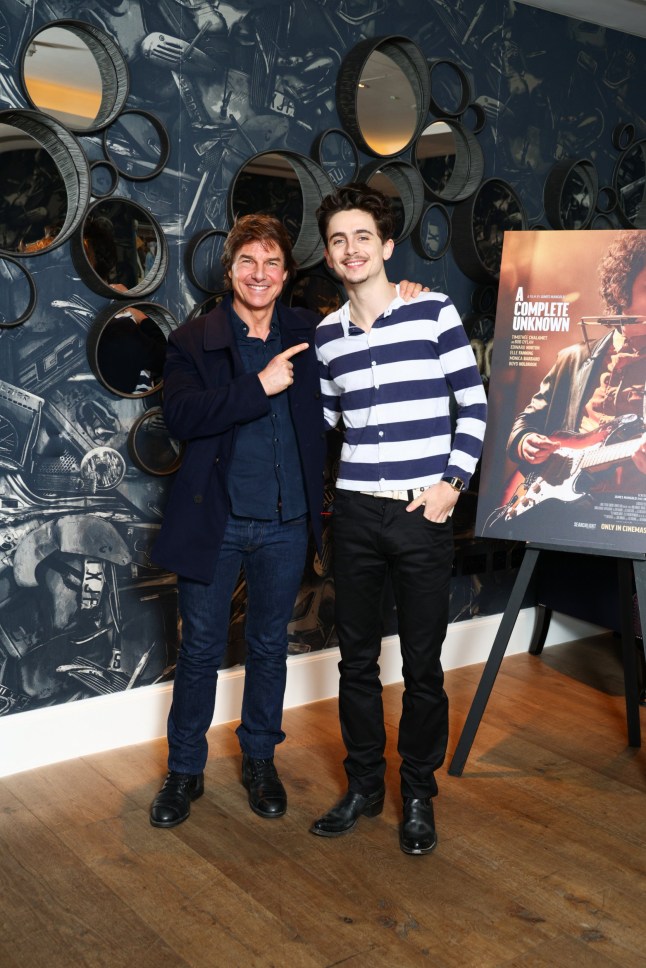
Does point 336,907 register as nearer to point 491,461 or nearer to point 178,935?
point 178,935

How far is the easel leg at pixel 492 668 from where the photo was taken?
2.79 meters

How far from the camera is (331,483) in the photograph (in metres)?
3.29

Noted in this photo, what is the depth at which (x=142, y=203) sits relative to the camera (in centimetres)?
273

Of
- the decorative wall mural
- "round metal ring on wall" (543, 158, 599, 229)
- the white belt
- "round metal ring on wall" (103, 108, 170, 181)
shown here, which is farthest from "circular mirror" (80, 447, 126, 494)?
"round metal ring on wall" (543, 158, 599, 229)

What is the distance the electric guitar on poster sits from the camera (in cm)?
268

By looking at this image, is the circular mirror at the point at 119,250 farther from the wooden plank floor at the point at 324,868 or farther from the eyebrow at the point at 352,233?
the wooden plank floor at the point at 324,868

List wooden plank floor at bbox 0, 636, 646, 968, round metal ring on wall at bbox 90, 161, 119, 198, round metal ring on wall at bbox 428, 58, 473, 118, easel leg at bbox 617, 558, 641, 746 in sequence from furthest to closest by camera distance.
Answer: round metal ring on wall at bbox 428, 58, 473, 118 → easel leg at bbox 617, 558, 641, 746 → round metal ring on wall at bbox 90, 161, 119, 198 → wooden plank floor at bbox 0, 636, 646, 968

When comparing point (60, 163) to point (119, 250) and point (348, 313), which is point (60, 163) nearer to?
point (119, 250)

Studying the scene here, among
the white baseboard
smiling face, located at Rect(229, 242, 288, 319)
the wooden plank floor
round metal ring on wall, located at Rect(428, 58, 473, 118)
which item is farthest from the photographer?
round metal ring on wall, located at Rect(428, 58, 473, 118)

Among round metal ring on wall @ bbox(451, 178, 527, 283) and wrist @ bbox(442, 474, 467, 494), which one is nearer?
wrist @ bbox(442, 474, 467, 494)

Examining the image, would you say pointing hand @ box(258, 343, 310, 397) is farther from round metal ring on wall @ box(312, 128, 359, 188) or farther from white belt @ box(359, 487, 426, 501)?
round metal ring on wall @ box(312, 128, 359, 188)

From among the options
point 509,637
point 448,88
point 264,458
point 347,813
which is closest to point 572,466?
point 509,637

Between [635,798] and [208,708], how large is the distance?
4.11ft

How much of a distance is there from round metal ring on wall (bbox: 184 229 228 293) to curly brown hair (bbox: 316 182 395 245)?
0.62m
